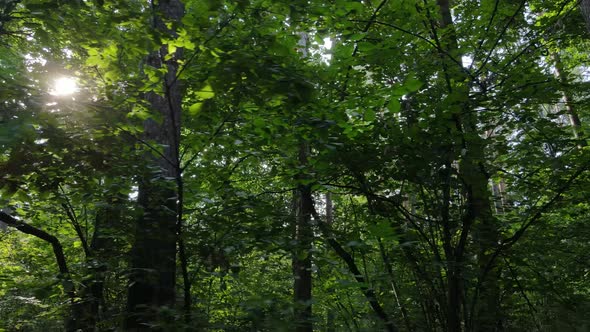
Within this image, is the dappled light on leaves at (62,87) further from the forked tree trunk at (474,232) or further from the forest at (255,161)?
the forked tree trunk at (474,232)

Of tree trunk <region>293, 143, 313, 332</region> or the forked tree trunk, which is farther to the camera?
the forked tree trunk

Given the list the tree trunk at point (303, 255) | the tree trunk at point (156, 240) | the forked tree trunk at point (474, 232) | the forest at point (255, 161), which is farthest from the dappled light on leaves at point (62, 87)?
the forked tree trunk at point (474, 232)

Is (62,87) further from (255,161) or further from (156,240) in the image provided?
(255,161)

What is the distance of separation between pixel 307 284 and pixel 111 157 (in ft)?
12.2

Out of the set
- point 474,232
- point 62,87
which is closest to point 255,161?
point 62,87

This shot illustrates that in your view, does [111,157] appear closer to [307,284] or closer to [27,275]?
[27,275]

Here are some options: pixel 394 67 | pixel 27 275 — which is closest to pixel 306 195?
pixel 394 67

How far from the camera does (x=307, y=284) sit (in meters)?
5.67

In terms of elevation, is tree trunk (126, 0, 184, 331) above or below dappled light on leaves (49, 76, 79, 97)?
below

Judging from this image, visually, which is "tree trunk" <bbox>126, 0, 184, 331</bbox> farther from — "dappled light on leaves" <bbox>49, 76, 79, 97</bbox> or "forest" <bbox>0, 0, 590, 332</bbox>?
"dappled light on leaves" <bbox>49, 76, 79, 97</bbox>

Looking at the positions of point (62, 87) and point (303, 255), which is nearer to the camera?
point (303, 255)

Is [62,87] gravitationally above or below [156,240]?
above

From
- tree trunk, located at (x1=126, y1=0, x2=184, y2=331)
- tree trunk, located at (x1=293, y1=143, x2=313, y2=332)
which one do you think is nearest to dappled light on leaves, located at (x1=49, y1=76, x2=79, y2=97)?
tree trunk, located at (x1=126, y1=0, x2=184, y2=331)

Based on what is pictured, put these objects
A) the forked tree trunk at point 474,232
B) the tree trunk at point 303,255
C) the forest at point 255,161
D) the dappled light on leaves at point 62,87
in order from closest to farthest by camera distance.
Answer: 1. the tree trunk at point 303,255
2. the forest at point 255,161
3. the dappled light on leaves at point 62,87
4. the forked tree trunk at point 474,232
